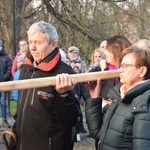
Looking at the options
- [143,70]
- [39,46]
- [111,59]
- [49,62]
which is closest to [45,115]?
[49,62]

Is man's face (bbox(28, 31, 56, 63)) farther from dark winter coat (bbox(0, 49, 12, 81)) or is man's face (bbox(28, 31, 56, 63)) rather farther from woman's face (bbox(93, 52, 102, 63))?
dark winter coat (bbox(0, 49, 12, 81))

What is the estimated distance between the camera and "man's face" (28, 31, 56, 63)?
2.92 metres

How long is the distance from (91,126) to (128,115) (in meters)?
0.53

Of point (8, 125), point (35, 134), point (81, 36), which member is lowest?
point (8, 125)

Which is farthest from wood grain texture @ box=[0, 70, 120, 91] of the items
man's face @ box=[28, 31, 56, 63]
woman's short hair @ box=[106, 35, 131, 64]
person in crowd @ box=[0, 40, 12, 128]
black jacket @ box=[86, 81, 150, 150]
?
person in crowd @ box=[0, 40, 12, 128]

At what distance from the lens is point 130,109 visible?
259 cm

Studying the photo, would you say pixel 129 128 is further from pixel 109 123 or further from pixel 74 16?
pixel 74 16

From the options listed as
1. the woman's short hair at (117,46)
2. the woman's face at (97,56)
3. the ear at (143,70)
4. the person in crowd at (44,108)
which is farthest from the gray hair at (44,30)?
the woman's face at (97,56)

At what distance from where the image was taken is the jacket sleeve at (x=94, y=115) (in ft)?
9.91

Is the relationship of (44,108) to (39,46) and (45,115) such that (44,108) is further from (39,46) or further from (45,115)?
(39,46)

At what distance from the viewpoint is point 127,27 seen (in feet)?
48.3

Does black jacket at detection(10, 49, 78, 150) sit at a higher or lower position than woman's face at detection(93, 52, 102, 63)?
lower

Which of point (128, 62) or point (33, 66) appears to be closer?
point (128, 62)

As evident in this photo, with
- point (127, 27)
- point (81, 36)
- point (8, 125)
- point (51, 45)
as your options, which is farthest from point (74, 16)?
point (51, 45)
